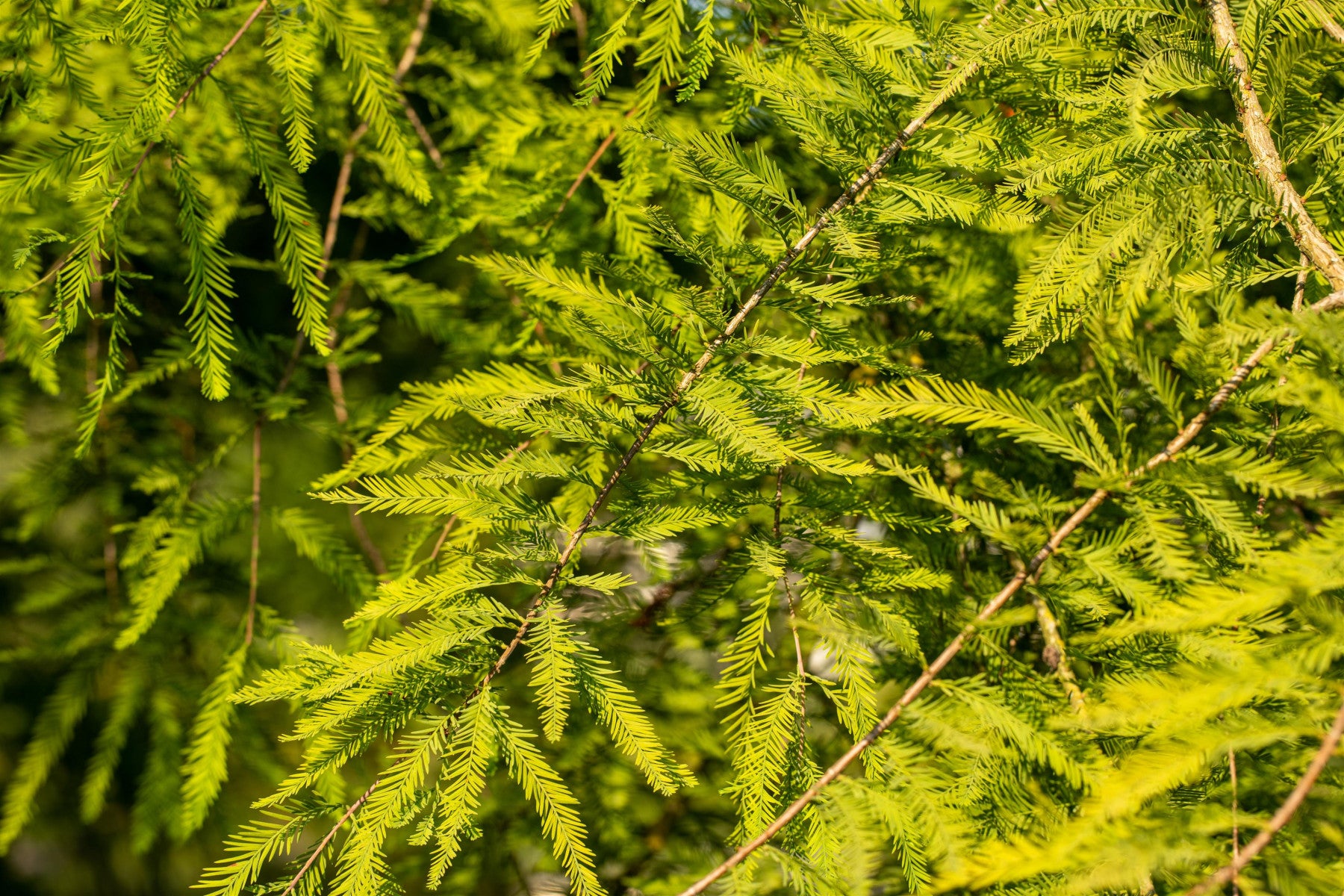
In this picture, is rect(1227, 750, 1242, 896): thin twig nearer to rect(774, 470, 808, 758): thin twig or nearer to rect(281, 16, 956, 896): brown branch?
rect(774, 470, 808, 758): thin twig

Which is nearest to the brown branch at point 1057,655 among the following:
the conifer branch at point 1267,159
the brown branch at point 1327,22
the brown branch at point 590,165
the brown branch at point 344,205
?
the conifer branch at point 1267,159

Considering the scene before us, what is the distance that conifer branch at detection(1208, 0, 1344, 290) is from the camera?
612 millimetres

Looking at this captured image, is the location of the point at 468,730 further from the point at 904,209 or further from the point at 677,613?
the point at 904,209

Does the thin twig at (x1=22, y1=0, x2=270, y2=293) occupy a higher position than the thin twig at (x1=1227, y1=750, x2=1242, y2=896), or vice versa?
the thin twig at (x1=22, y1=0, x2=270, y2=293)

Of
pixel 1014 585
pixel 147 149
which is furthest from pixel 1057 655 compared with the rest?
pixel 147 149

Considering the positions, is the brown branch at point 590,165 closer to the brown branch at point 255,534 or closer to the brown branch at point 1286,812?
the brown branch at point 255,534

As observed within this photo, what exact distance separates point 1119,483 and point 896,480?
0.39 metres

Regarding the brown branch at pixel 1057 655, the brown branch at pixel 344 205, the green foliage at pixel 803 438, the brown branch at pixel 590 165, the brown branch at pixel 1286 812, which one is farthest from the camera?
the brown branch at pixel 344 205

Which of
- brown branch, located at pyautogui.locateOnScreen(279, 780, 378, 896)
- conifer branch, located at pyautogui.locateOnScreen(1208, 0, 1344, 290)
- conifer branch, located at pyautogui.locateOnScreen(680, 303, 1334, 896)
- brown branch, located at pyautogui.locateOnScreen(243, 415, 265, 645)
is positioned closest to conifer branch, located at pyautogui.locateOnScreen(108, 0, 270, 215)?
brown branch, located at pyautogui.locateOnScreen(243, 415, 265, 645)

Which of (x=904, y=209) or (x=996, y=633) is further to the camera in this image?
(x=996, y=633)

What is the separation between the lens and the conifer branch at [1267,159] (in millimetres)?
612

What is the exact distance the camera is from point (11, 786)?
1.36 metres

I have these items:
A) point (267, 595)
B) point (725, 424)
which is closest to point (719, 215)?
point (725, 424)

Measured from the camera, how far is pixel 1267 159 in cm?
64
